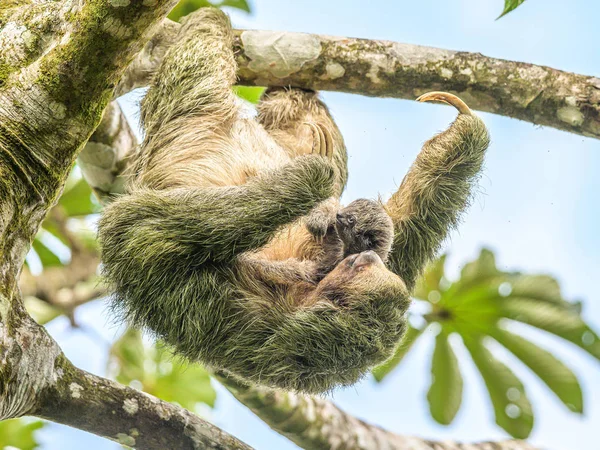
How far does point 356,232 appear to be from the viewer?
566 cm

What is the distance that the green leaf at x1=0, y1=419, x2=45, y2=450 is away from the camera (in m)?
8.75

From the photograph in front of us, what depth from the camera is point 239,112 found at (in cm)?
665

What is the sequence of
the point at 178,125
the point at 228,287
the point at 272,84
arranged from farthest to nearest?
the point at 272,84
the point at 178,125
the point at 228,287

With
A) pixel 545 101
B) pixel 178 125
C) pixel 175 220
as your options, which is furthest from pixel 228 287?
pixel 545 101

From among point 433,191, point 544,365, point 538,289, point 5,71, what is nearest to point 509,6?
point 433,191

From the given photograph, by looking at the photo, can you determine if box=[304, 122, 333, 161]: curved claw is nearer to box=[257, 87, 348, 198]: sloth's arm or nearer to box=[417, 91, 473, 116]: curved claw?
box=[257, 87, 348, 198]: sloth's arm

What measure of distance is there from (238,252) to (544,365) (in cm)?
484

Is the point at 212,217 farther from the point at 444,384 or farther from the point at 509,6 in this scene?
the point at 444,384

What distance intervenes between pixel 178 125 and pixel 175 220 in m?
1.38

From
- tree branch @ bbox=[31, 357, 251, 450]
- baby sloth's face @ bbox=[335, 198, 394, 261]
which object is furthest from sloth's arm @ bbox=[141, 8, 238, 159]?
tree branch @ bbox=[31, 357, 251, 450]

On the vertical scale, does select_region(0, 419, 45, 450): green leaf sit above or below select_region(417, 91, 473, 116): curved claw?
below

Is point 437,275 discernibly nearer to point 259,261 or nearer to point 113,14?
point 259,261

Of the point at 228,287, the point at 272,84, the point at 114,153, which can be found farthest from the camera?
the point at 114,153

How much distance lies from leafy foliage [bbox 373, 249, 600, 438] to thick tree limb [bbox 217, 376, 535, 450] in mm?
1052
